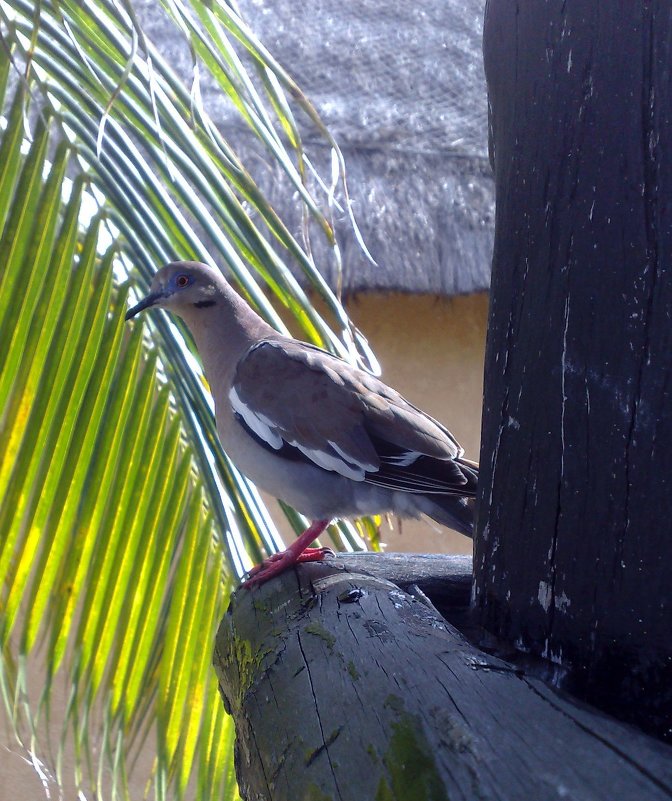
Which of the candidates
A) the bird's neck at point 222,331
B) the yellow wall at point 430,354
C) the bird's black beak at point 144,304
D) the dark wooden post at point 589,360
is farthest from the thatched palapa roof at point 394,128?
the dark wooden post at point 589,360

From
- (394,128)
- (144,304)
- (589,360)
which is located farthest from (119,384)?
(394,128)

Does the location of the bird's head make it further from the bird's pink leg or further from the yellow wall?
the yellow wall

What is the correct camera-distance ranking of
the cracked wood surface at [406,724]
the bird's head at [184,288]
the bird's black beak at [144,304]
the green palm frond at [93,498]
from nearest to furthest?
the cracked wood surface at [406,724]
the green palm frond at [93,498]
the bird's black beak at [144,304]
the bird's head at [184,288]

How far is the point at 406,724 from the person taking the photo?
791 millimetres

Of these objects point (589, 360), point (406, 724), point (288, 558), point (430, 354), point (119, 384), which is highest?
point (589, 360)

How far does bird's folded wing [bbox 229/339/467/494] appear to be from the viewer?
80.0 inches

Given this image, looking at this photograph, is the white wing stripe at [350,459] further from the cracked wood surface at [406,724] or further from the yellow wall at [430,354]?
the yellow wall at [430,354]

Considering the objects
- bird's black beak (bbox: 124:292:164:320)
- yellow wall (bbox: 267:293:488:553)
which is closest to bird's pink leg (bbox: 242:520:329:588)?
bird's black beak (bbox: 124:292:164:320)

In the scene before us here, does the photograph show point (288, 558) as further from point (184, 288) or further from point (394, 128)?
point (394, 128)

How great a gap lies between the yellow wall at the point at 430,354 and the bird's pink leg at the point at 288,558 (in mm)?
2530

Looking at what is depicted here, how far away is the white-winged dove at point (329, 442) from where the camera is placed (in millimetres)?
2027

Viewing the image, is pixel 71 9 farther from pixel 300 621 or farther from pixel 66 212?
pixel 300 621

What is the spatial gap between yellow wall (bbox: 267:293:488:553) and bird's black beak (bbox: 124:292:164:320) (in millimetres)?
2615

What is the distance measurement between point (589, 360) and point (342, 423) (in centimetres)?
116
